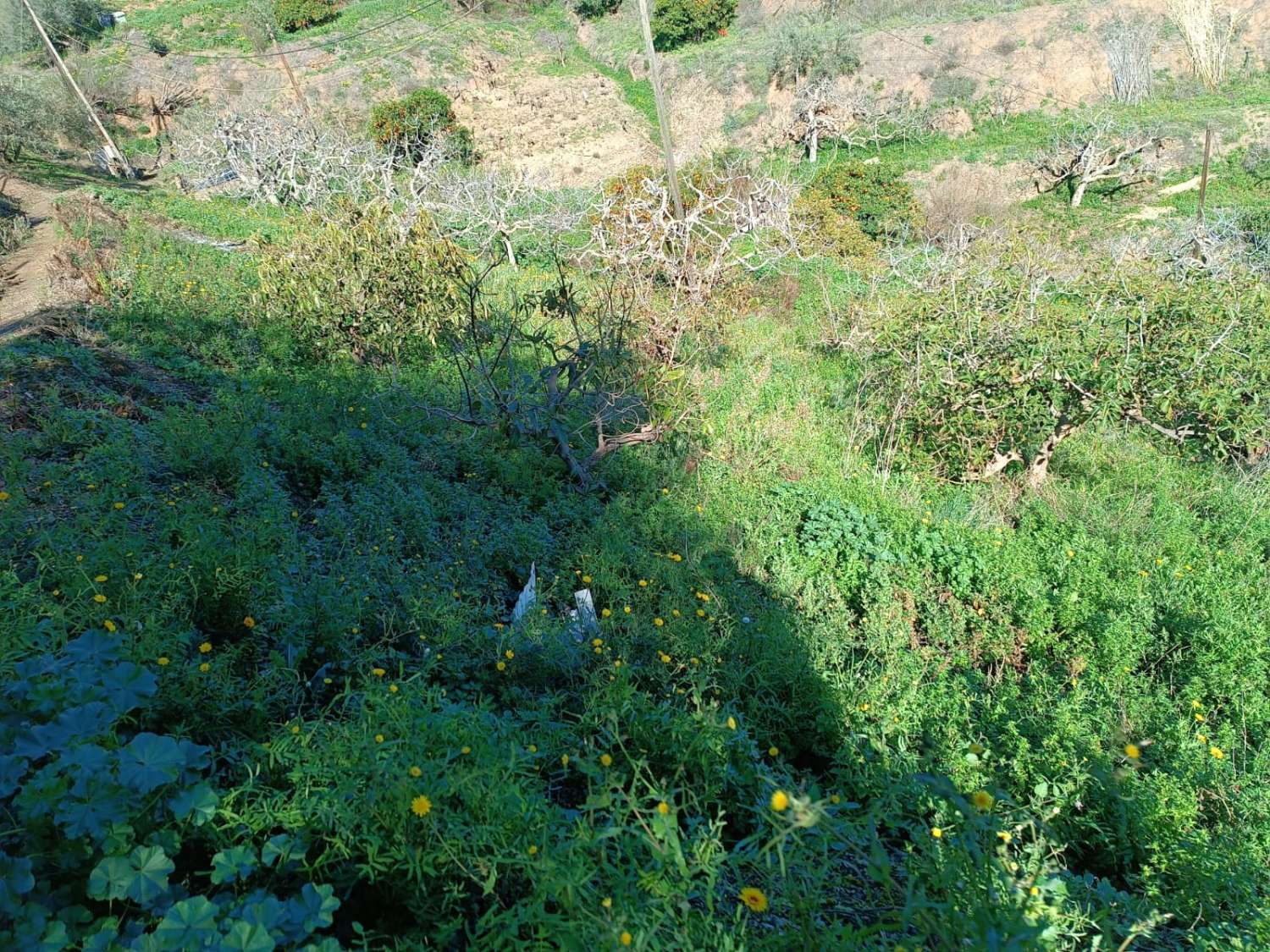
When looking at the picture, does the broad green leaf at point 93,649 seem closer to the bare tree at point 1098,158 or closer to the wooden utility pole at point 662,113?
the wooden utility pole at point 662,113

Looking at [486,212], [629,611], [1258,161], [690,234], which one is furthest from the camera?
[1258,161]

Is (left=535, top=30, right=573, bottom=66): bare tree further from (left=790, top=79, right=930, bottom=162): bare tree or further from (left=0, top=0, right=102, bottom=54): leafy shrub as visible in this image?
(left=0, top=0, right=102, bottom=54): leafy shrub

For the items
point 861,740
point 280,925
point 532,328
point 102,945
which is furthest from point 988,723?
point 532,328

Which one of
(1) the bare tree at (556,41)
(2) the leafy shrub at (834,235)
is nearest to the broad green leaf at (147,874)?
(2) the leafy shrub at (834,235)

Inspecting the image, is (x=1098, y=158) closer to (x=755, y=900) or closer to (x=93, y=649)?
(x=755, y=900)

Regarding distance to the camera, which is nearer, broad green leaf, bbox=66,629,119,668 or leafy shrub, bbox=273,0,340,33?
broad green leaf, bbox=66,629,119,668

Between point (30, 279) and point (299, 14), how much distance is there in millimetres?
24744

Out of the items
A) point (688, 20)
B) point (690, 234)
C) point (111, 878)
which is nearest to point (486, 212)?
point (690, 234)

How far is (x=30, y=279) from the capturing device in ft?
26.1

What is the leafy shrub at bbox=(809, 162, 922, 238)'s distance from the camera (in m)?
15.1

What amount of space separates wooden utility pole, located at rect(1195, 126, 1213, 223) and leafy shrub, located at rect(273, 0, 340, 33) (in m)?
28.4

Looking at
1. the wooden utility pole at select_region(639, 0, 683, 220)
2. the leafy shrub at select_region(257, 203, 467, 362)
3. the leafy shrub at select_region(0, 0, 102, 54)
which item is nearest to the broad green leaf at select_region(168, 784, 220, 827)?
the leafy shrub at select_region(257, 203, 467, 362)

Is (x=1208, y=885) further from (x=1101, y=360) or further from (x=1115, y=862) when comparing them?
(x=1101, y=360)

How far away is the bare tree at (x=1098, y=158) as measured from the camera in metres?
16.7
